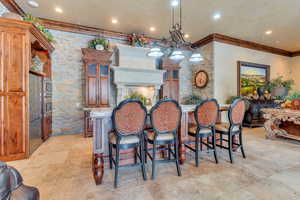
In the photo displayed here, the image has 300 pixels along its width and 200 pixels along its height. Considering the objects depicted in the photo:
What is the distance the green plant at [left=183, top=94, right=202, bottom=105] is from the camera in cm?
549

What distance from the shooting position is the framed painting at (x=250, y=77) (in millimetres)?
5461

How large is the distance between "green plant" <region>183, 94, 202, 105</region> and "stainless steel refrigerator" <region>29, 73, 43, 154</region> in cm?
483

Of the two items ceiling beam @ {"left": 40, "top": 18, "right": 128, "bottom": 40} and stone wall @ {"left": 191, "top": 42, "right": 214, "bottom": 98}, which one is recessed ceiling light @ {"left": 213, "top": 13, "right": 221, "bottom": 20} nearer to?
stone wall @ {"left": 191, "top": 42, "right": 214, "bottom": 98}

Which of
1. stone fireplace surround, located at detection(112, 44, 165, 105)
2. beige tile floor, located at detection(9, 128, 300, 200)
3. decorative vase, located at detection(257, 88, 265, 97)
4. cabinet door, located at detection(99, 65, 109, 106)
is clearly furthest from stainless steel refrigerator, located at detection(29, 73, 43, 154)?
decorative vase, located at detection(257, 88, 265, 97)

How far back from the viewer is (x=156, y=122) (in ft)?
6.34

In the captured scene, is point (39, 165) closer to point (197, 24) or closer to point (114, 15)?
point (114, 15)

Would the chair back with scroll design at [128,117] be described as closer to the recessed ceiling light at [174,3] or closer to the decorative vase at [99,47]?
the recessed ceiling light at [174,3]

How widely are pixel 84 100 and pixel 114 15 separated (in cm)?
265

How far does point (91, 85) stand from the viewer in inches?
161

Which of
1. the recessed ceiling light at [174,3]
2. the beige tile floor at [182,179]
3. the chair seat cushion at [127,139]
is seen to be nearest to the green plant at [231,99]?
the beige tile floor at [182,179]

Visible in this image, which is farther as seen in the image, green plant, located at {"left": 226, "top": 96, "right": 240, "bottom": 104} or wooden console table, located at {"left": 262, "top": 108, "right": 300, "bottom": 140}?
green plant, located at {"left": 226, "top": 96, "right": 240, "bottom": 104}

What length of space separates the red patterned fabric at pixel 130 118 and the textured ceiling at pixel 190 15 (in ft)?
9.19

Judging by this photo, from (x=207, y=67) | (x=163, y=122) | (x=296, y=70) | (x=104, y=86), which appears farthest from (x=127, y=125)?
(x=296, y=70)

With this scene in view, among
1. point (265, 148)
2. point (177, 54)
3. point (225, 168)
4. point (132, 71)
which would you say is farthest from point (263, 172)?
point (132, 71)
